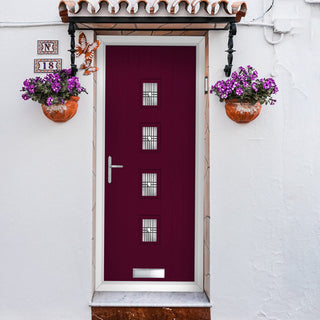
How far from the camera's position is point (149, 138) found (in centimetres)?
330

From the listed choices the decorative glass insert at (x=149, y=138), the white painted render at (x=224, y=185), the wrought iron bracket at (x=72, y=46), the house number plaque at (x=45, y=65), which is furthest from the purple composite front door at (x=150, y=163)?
the house number plaque at (x=45, y=65)

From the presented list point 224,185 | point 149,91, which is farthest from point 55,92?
point 224,185

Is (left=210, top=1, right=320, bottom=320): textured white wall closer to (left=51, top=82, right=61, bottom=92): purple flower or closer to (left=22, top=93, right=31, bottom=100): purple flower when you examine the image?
(left=51, top=82, right=61, bottom=92): purple flower

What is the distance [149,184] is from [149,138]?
1.54ft

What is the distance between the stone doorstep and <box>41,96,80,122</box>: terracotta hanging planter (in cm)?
180

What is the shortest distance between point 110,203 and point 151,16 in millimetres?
1797

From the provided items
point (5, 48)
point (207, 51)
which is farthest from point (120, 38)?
point (5, 48)

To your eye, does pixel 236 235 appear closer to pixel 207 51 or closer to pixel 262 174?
pixel 262 174

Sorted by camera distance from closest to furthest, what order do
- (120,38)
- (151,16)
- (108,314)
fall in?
(151,16) < (108,314) < (120,38)

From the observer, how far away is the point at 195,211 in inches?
129

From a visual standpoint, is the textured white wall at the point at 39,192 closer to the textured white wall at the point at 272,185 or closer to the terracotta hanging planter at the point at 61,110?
the terracotta hanging planter at the point at 61,110

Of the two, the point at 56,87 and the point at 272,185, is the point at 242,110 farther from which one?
the point at 56,87

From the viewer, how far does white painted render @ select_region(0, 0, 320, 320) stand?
306cm

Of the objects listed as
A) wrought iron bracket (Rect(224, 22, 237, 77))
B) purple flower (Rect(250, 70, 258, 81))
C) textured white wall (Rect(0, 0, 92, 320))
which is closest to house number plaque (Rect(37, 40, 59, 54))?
textured white wall (Rect(0, 0, 92, 320))
